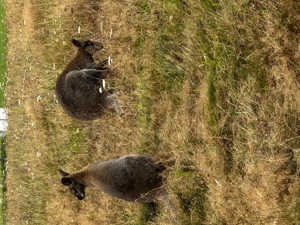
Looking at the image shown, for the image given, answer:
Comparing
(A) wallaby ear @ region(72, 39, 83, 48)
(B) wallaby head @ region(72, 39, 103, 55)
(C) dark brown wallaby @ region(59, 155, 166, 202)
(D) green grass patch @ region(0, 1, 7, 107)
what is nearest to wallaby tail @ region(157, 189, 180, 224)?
(C) dark brown wallaby @ region(59, 155, 166, 202)

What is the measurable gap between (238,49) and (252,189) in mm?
1779

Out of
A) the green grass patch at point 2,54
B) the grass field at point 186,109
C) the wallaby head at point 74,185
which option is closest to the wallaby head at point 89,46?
the grass field at point 186,109

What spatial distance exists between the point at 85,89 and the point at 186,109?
6.27 feet

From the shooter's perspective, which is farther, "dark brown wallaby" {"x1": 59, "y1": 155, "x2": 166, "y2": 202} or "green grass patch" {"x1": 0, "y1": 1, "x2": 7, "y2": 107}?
"green grass patch" {"x1": 0, "y1": 1, "x2": 7, "y2": 107}

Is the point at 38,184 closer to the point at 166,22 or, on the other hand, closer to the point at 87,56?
the point at 87,56

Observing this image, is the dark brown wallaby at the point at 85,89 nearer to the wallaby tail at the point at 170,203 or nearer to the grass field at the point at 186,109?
the grass field at the point at 186,109

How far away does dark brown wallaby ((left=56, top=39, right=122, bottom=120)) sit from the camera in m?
8.59

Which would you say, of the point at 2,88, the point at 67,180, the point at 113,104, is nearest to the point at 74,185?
the point at 67,180

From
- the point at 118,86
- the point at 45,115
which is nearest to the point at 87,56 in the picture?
the point at 118,86

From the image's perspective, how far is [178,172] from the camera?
7.49 meters

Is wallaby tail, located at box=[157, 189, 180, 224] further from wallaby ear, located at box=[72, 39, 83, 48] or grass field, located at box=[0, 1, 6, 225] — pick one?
grass field, located at box=[0, 1, 6, 225]

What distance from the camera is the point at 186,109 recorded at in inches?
297

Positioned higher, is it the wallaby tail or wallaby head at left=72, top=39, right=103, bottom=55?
wallaby head at left=72, top=39, right=103, bottom=55

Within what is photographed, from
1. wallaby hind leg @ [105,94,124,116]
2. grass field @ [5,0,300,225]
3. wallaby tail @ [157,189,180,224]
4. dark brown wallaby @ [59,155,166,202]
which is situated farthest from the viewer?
wallaby hind leg @ [105,94,124,116]
